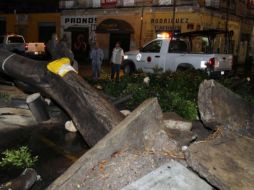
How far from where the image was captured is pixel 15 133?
697 cm

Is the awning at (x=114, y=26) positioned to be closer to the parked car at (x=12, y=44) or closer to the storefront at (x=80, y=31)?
the storefront at (x=80, y=31)

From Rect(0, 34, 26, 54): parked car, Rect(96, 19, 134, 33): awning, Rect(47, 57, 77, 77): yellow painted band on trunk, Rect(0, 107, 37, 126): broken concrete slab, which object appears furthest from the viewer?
Rect(96, 19, 134, 33): awning

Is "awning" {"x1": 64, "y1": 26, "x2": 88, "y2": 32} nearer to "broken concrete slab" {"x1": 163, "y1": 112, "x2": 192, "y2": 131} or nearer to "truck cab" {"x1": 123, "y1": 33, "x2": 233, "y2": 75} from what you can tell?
"truck cab" {"x1": 123, "y1": 33, "x2": 233, "y2": 75}

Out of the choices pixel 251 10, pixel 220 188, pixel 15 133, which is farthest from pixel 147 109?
pixel 251 10

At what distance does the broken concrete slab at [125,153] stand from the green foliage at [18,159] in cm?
115

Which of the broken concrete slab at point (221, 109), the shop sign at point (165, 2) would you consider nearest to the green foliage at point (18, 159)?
the broken concrete slab at point (221, 109)

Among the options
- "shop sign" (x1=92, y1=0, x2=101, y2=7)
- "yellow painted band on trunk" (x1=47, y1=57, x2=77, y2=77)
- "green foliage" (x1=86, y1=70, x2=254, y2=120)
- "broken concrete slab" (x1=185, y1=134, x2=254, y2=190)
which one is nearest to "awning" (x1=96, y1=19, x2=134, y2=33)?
"shop sign" (x1=92, y1=0, x2=101, y2=7)

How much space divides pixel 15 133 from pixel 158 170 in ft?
11.3

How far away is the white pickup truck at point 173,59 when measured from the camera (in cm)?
1366

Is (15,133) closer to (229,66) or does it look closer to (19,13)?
(229,66)

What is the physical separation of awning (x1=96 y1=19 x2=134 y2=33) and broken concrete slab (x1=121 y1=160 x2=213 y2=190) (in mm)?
21847

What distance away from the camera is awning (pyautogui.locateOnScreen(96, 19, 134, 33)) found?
2600cm

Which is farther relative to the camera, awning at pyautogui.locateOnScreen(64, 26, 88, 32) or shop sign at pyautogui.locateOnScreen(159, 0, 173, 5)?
awning at pyautogui.locateOnScreen(64, 26, 88, 32)

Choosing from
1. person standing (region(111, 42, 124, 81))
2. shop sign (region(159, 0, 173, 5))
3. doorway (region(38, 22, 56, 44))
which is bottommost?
person standing (region(111, 42, 124, 81))
